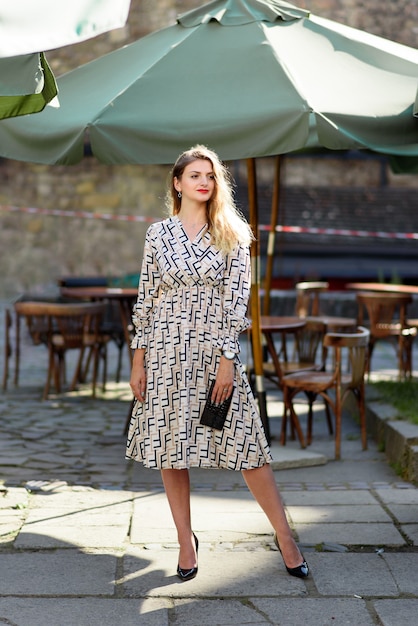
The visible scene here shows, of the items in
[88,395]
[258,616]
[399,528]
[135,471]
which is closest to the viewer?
[258,616]

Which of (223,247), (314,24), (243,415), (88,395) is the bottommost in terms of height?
(88,395)

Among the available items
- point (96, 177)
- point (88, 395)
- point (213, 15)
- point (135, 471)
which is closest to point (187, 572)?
point (135, 471)

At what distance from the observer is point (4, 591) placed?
12.0 feet

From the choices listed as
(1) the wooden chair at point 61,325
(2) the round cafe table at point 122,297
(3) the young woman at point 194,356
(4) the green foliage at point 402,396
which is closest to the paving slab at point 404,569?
(3) the young woman at point 194,356

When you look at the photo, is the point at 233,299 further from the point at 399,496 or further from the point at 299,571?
the point at 399,496

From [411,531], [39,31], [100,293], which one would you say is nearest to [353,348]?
[411,531]

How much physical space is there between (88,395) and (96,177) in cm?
929

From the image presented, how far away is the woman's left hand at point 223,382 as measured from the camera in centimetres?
378

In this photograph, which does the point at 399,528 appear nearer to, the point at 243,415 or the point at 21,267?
the point at 243,415

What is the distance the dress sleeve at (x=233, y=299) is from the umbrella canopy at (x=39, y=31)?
0.94 m

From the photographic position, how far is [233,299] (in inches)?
151

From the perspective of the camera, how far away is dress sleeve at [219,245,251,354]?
150 inches

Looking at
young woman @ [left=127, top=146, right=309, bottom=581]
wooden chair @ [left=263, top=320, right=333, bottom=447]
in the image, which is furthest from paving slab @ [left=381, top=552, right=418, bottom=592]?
wooden chair @ [left=263, top=320, right=333, bottom=447]

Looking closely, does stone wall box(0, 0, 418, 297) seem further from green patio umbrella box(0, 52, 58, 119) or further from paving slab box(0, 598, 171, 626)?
paving slab box(0, 598, 171, 626)
